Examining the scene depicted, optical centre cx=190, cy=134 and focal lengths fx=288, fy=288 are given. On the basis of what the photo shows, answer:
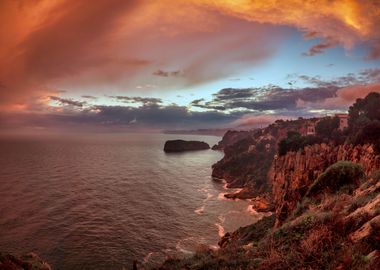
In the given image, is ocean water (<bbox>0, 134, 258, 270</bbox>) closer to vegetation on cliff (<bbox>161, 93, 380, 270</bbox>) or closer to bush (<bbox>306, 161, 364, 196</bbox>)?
vegetation on cliff (<bbox>161, 93, 380, 270</bbox>)

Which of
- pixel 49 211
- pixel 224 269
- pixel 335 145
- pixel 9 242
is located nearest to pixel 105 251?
pixel 9 242

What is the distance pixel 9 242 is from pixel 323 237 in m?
59.9

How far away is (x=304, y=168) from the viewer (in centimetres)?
6481

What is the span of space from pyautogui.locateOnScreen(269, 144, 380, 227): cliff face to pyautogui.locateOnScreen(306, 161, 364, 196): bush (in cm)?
604

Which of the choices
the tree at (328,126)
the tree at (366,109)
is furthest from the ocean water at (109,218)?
the tree at (366,109)

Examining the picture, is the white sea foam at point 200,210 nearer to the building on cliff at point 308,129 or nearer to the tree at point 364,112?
the tree at point 364,112

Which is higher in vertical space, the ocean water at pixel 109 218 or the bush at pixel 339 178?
the bush at pixel 339 178

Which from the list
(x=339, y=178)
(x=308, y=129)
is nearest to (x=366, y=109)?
(x=308, y=129)

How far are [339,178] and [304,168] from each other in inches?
1654

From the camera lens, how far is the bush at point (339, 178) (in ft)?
80.6

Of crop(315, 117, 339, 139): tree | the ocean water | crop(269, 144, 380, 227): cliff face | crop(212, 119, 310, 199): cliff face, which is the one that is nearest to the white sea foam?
the ocean water

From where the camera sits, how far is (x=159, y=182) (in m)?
118

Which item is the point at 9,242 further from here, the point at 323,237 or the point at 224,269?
the point at 323,237

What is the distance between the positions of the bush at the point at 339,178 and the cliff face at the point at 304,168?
238 inches
